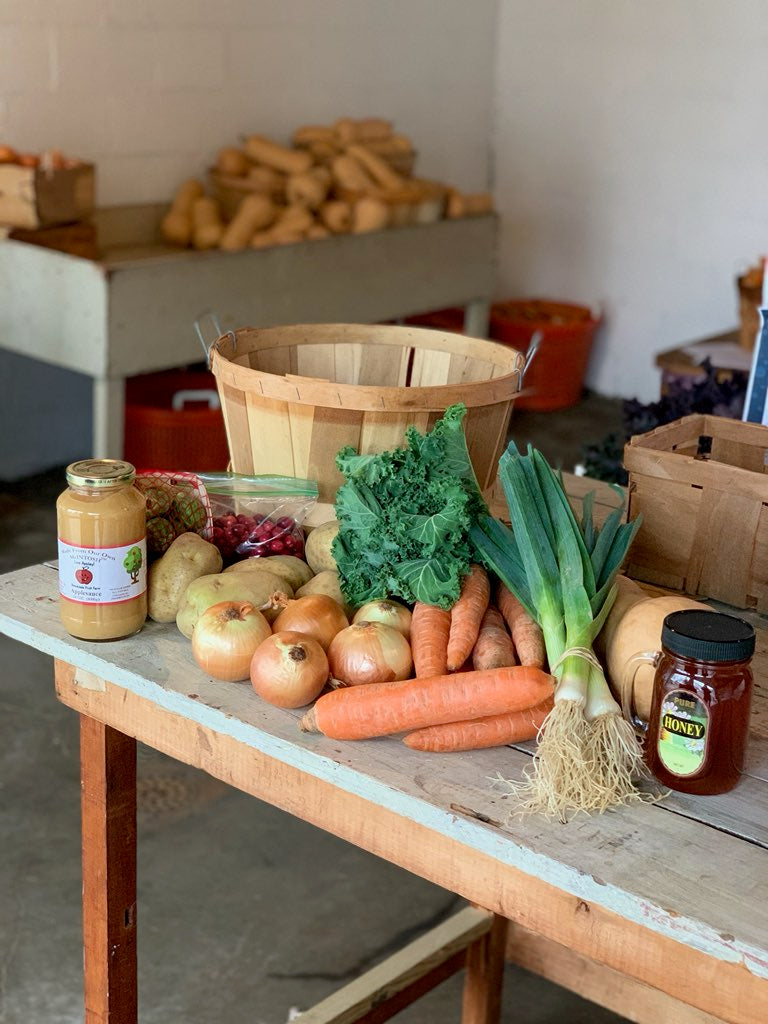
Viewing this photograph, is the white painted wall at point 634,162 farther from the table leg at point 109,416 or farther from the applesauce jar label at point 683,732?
the applesauce jar label at point 683,732

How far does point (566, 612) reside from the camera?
4.01 ft

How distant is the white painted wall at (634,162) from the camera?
5.40 metres

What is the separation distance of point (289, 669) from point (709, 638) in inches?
15.3

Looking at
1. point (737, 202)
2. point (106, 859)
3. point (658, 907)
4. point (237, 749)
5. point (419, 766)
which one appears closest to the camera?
point (658, 907)

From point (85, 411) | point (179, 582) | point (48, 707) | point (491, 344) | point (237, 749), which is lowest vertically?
point (48, 707)

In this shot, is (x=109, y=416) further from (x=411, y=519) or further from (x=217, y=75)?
(x=411, y=519)

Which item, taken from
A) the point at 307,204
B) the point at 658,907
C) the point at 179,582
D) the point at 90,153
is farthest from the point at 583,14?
the point at 658,907

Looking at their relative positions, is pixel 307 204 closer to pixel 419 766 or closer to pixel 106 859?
pixel 106 859

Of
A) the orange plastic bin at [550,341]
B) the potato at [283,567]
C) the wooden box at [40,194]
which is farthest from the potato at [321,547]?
the orange plastic bin at [550,341]

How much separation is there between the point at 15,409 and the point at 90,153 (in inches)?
37.7

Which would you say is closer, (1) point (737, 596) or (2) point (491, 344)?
(1) point (737, 596)

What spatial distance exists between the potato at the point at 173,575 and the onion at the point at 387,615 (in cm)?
19

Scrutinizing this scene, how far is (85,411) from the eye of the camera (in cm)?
488

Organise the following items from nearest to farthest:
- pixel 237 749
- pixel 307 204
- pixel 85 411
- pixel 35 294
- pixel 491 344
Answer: pixel 237 749 < pixel 491 344 < pixel 35 294 < pixel 307 204 < pixel 85 411
